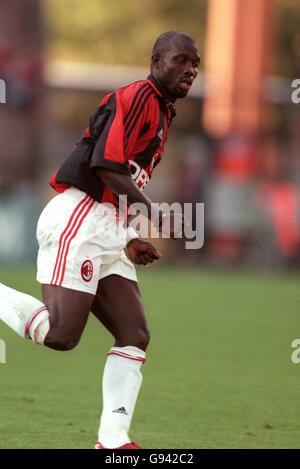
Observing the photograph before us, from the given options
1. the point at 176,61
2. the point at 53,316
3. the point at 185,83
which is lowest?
the point at 53,316

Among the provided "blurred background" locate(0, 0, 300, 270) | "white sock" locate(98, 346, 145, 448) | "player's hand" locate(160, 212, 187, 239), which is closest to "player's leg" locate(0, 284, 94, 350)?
"white sock" locate(98, 346, 145, 448)

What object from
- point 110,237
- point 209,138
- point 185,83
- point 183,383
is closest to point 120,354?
point 110,237

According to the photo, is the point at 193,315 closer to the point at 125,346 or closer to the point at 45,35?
the point at 125,346

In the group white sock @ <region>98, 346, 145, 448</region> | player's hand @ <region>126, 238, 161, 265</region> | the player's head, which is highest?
the player's head

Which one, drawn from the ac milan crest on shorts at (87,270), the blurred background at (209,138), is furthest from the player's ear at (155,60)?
the blurred background at (209,138)

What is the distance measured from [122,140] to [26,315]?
1081 mm

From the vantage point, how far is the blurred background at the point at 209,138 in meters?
26.4

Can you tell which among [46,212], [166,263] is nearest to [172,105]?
[46,212]

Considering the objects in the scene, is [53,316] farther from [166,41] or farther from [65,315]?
[166,41]

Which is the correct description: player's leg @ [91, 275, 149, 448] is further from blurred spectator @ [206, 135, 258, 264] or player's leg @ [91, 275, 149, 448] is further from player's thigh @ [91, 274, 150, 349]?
blurred spectator @ [206, 135, 258, 264]

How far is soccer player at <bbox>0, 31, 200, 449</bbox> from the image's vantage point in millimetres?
6352

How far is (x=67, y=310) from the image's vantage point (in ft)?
21.0

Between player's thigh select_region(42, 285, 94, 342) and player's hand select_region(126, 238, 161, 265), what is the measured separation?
A: 0.35 metres

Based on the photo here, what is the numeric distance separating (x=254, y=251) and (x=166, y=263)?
216cm
